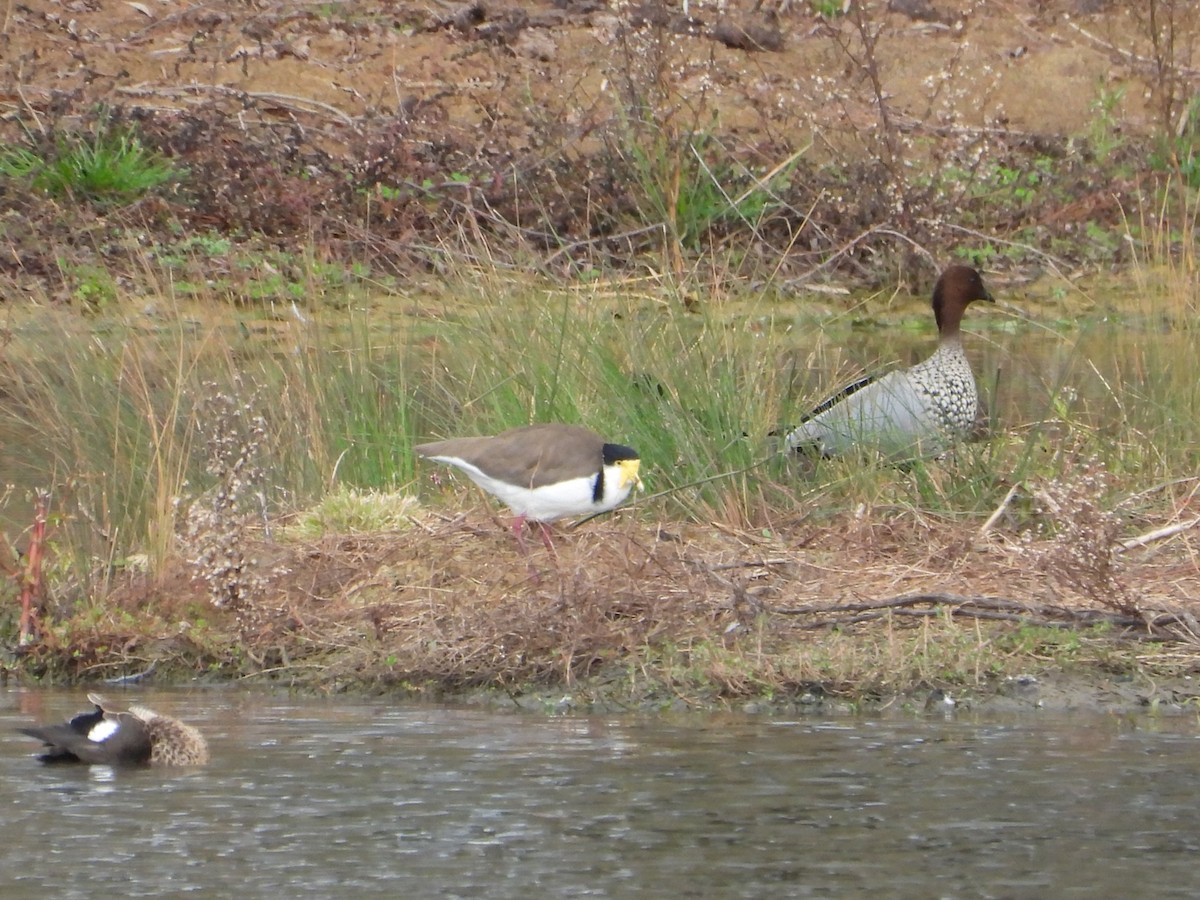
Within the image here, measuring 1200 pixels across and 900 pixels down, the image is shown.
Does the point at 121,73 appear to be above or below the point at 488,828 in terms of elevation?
above

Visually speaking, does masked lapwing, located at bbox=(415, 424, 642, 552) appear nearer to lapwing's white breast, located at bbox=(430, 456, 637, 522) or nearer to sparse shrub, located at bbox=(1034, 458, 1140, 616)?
lapwing's white breast, located at bbox=(430, 456, 637, 522)

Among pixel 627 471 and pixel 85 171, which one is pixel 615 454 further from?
pixel 85 171

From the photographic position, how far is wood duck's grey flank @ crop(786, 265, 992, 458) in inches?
332

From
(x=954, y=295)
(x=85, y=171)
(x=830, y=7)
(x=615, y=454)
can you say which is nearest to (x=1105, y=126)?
(x=830, y=7)

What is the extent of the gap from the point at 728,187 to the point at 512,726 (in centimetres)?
1060

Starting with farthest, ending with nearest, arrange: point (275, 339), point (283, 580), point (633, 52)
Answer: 1. point (633, 52)
2. point (275, 339)
3. point (283, 580)

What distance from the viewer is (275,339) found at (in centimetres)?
Result: 1037

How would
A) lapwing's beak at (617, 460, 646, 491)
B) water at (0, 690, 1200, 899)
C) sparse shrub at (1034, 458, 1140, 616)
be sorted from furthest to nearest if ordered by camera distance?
lapwing's beak at (617, 460, 646, 491) < sparse shrub at (1034, 458, 1140, 616) < water at (0, 690, 1200, 899)

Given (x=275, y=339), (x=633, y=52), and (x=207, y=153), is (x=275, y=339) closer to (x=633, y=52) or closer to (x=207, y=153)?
(x=633, y=52)

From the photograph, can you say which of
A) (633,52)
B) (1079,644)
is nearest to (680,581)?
(1079,644)

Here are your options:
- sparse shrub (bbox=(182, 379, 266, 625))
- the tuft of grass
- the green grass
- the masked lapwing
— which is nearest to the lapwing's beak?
the masked lapwing

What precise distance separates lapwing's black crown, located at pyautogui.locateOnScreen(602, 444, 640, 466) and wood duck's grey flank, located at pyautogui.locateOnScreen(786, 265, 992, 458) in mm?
1119

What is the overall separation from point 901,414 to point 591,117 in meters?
8.41

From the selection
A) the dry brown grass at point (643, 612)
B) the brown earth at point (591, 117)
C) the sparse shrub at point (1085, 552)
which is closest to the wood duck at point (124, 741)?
the dry brown grass at point (643, 612)
